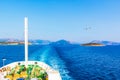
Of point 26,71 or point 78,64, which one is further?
point 78,64

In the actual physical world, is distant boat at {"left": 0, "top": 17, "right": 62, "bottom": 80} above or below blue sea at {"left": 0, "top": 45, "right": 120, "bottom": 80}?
above

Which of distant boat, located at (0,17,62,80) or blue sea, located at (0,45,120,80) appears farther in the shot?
blue sea, located at (0,45,120,80)

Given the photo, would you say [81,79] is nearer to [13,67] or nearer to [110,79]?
[110,79]

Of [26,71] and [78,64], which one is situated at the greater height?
[26,71]

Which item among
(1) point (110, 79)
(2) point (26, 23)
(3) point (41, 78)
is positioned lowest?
(1) point (110, 79)

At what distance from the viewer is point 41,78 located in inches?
869

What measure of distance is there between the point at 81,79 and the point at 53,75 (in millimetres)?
14524

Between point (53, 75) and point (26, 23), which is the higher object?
point (26, 23)

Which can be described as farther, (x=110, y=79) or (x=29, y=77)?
(x=110, y=79)

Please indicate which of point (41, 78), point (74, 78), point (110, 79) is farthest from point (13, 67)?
point (110, 79)

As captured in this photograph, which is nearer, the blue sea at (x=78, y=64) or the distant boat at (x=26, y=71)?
the distant boat at (x=26, y=71)

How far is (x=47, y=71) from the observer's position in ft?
72.8

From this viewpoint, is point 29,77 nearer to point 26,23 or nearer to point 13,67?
point 13,67

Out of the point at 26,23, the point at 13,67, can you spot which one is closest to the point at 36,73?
the point at 13,67
